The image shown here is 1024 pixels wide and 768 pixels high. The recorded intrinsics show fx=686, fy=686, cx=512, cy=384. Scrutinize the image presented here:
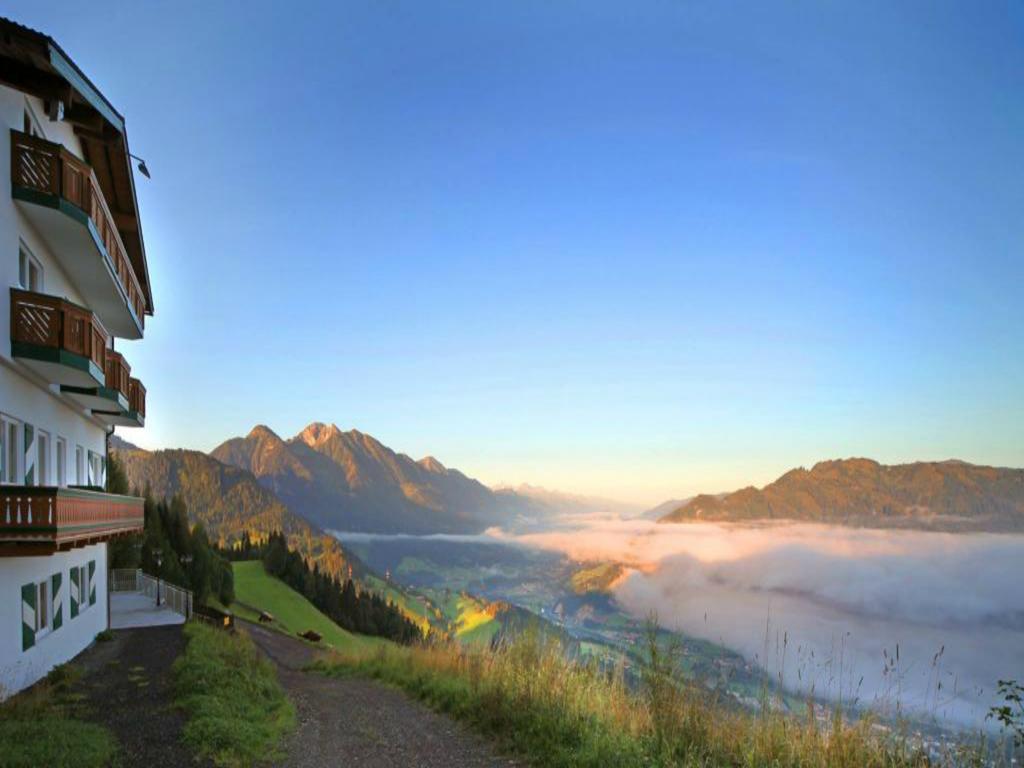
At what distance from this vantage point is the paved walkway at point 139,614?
27.0 m

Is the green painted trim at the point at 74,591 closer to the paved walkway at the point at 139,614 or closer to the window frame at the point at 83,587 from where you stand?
the window frame at the point at 83,587

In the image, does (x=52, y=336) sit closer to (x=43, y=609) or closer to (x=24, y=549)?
(x=24, y=549)

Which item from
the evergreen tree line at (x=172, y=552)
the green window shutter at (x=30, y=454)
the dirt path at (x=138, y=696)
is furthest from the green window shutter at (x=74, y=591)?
the evergreen tree line at (x=172, y=552)

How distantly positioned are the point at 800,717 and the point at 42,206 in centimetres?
1664

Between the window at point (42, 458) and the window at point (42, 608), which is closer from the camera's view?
the window at point (42, 608)

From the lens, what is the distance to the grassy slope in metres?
68.4

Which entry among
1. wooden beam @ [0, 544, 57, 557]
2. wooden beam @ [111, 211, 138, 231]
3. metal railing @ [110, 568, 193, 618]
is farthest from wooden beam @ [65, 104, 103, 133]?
metal railing @ [110, 568, 193, 618]

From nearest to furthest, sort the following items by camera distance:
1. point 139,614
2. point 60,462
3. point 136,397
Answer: point 60,462
point 136,397
point 139,614

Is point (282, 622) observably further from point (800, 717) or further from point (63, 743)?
point (800, 717)

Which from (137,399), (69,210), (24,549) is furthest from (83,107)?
(24,549)

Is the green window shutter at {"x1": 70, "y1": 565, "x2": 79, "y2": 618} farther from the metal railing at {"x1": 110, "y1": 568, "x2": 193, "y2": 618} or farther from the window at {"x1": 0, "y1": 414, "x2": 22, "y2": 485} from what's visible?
the metal railing at {"x1": 110, "y1": 568, "x2": 193, "y2": 618}

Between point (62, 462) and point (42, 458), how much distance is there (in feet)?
8.25

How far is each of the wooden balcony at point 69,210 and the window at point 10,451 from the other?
453cm

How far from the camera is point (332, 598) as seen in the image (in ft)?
279
